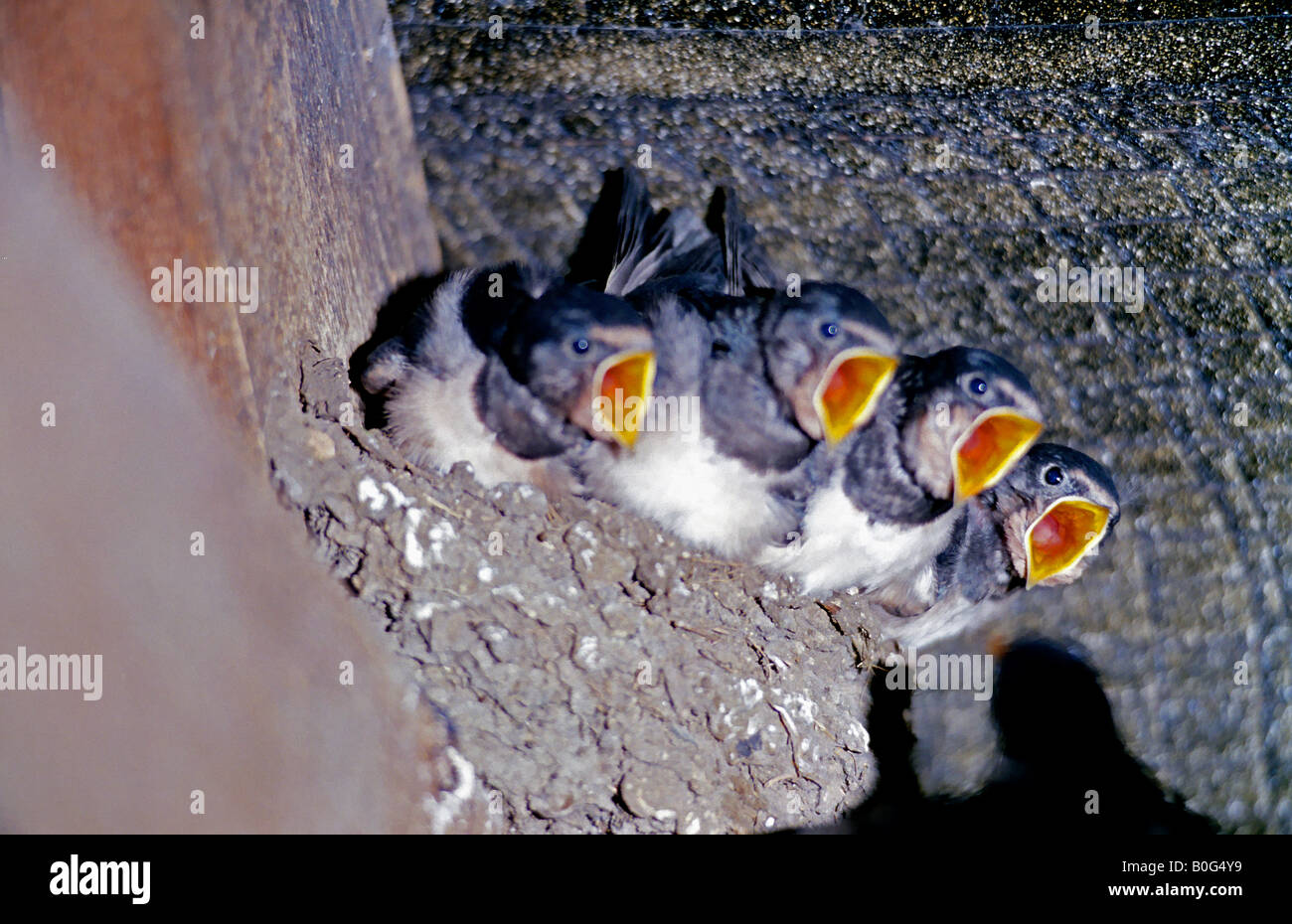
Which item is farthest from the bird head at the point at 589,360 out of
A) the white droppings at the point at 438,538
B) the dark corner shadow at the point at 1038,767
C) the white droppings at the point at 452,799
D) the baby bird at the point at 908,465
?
the dark corner shadow at the point at 1038,767

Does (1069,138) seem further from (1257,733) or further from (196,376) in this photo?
(196,376)

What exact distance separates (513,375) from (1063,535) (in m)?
1.20

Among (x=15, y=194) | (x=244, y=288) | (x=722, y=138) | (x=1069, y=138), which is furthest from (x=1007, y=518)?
(x=15, y=194)

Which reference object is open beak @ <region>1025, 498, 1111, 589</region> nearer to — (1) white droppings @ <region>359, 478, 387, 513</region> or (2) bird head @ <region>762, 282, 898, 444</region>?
(2) bird head @ <region>762, 282, 898, 444</region>

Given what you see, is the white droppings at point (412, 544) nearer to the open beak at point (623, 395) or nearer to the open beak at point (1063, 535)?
the open beak at point (623, 395)

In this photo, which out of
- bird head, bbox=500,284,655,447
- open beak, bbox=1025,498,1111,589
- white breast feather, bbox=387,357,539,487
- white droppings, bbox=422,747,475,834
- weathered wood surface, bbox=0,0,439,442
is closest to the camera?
weathered wood surface, bbox=0,0,439,442

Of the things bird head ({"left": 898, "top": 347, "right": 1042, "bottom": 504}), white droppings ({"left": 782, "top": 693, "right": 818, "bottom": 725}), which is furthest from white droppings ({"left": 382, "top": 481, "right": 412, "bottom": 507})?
bird head ({"left": 898, "top": 347, "right": 1042, "bottom": 504})

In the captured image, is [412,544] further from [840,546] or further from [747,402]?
[840,546]

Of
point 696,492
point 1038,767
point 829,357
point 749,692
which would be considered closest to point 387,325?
point 696,492

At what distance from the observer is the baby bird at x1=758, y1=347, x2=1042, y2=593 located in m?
1.95

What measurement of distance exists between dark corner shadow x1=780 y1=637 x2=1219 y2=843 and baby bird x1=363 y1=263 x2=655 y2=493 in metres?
1.10

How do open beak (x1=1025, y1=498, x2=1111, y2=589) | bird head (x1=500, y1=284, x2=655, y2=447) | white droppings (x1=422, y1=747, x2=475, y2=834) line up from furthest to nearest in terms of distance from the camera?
open beak (x1=1025, y1=498, x2=1111, y2=589)
bird head (x1=500, y1=284, x2=655, y2=447)
white droppings (x1=422, y1=747, x2=475, y2=834)

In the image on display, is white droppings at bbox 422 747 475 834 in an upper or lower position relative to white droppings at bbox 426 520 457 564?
lower

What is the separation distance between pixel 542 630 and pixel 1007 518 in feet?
3.72
